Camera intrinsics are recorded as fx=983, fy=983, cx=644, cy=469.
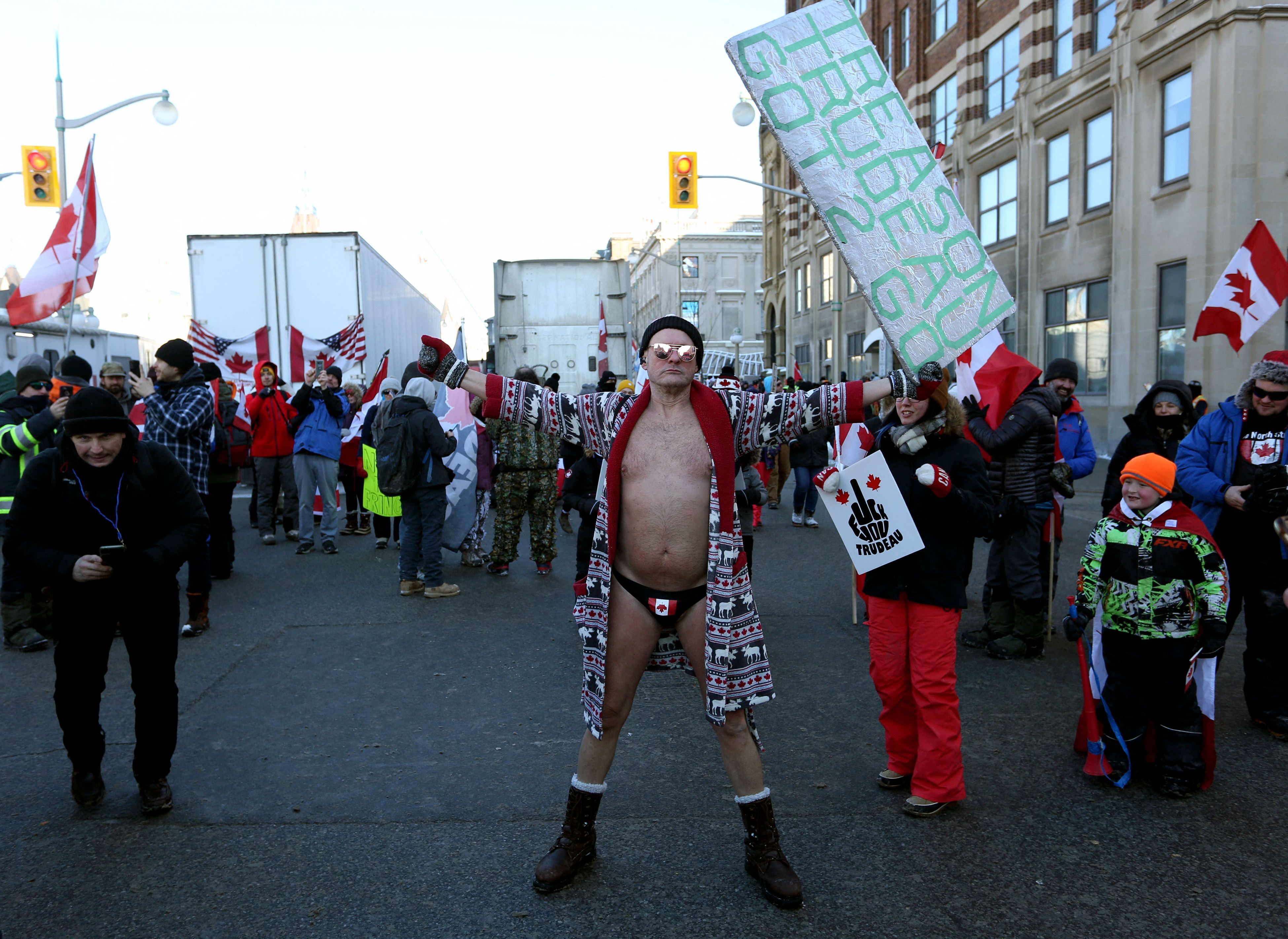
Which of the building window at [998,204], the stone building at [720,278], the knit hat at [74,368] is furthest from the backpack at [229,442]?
the stone building at [720,278]

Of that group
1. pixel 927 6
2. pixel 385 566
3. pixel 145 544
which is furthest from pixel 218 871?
pixel 927 6

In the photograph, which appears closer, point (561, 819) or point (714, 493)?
point (714, 493)

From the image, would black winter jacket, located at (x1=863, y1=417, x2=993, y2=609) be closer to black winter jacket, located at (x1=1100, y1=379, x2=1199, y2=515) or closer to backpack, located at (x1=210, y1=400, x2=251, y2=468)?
black winter jacket, located at (x1=1100, y1=379, x2=1199, y2=515)

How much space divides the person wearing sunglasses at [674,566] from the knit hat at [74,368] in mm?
4628

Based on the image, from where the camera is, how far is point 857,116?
3775 mm

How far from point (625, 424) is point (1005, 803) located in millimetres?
2338

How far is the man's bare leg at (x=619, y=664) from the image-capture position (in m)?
3.54

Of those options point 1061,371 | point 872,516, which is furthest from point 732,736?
point 1061,371

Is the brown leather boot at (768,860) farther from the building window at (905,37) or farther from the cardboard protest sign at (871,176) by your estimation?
the building window at (905,37)

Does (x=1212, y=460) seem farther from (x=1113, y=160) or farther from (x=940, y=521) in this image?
(x=1113, y=160)

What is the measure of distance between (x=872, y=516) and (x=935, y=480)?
1.29 ft

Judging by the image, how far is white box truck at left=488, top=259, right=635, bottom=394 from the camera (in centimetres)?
1877

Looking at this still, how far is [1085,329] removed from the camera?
73.4 ft

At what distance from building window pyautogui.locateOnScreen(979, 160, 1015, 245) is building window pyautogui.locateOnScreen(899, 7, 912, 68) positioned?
752cm
